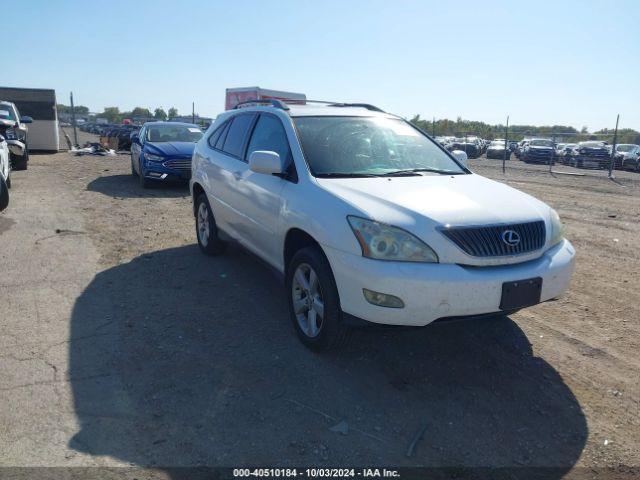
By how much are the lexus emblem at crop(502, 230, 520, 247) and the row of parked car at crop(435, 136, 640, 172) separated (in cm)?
1842

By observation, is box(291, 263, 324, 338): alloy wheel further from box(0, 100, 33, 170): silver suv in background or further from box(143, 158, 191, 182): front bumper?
box(0, 100, 33, 170): silver suv in background

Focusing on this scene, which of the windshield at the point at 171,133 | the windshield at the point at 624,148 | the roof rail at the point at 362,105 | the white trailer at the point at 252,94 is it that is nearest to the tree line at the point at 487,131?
the windshield at the point at 624,148

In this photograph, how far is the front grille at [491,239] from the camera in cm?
321

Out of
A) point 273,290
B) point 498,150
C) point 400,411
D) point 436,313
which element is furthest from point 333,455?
point 498,150

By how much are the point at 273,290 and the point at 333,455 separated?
→ 2.57 m

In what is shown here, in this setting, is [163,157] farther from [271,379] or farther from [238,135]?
[271,379]

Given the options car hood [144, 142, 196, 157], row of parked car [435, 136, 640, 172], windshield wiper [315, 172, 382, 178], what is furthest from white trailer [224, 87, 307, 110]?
windshield wiper [315, 172, 382, 178]

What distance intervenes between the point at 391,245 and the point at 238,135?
9.34 ft

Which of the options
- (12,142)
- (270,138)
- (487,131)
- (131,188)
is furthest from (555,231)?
(487,131)

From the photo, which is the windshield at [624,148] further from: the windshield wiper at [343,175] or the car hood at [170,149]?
the windshield wiper at [343,175]

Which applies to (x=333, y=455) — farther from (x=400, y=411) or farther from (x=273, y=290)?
(x=273, y=290)

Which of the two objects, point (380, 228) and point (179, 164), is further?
point (179, 164)

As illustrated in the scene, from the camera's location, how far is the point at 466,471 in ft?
8.68

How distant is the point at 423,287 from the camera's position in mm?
3096
